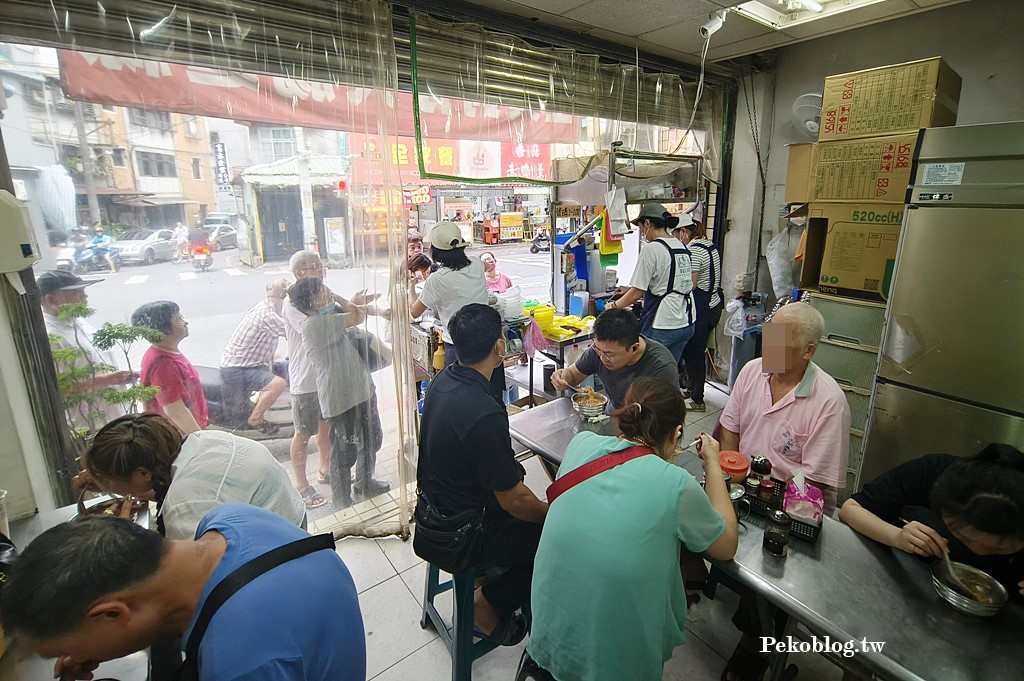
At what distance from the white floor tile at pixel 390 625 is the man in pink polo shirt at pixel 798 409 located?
1.74m

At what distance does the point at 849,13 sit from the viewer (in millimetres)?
3250

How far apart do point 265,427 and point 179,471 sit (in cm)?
126

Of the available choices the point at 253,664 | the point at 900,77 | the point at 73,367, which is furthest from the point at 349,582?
the point at 900,77

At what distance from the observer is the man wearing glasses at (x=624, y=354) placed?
230 cm

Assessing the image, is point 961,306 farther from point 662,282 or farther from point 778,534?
point 778,534

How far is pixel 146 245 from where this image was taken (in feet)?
7.27

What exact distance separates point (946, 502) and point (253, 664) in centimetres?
176

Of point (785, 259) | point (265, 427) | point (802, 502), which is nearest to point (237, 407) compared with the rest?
point (265, 427)

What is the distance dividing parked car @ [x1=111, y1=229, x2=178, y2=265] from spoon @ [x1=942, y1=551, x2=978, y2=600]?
3149 mm

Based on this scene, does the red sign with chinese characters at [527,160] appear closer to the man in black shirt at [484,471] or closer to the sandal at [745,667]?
the man in black shirt at [484,471]

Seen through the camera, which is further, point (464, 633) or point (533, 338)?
point (533, 338)

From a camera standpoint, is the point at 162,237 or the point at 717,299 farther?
the point at 717,299

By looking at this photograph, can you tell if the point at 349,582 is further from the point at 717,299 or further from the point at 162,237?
the point at 717,299

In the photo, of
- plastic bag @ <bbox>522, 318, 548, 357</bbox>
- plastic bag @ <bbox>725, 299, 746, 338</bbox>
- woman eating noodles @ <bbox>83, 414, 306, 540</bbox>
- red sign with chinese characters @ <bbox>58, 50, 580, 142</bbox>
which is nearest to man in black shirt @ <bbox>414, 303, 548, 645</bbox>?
woman eating noodles @ <bbox>83, 414, 306, 540</bbox>
